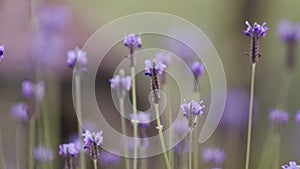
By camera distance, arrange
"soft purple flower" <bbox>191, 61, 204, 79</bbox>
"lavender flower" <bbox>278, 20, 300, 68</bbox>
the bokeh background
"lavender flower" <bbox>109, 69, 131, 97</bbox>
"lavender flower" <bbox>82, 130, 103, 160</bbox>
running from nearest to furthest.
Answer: "lavender flower" <bbox>82, 130, 103, 160</bbox> < "lavender flower" <bbox>109, 69, 131, 97</bbox> < "soft purple flower" <bbox>191, 61, 204, 79</bbox> < "lavender flower" <bbox>278, 20, 300, 68</bbox> < the bokeh background

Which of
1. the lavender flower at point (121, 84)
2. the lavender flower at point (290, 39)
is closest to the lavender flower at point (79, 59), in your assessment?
the lavender flower at point (121, 84)

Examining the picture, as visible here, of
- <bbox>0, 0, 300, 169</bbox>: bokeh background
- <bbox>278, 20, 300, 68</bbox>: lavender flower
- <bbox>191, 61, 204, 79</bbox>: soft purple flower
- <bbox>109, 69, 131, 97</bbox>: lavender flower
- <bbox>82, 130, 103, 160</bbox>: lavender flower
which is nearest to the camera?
<bbox>82, 130, 103, 160</bbox>: lavender flower

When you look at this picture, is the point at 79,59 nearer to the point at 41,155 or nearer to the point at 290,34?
the point at 41,155

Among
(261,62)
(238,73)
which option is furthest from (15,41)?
(261,62)

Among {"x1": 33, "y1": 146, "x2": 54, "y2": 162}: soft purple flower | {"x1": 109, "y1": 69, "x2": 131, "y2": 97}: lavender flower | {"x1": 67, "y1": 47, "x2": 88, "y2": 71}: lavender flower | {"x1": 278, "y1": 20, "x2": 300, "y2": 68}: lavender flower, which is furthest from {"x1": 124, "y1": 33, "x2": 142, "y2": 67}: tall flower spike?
{"x1": 278, "y1": 20, "x2": 300, "y2": 68}: lavender flower

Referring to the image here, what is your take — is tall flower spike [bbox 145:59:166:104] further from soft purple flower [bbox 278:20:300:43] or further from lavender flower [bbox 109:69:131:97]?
soft purple flower [bbox 278:20:300:43]

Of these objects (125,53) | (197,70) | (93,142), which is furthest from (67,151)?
(125,53)

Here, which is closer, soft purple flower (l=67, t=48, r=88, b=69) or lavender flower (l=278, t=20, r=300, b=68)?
soft purple flower (l=67, t=48, r=88, b=69)

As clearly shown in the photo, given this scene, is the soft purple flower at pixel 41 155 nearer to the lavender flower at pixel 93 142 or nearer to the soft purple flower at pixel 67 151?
the soft purple flower at pixel 67 151
